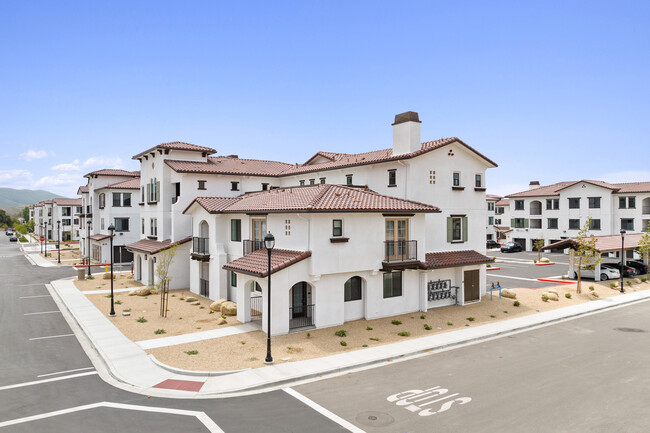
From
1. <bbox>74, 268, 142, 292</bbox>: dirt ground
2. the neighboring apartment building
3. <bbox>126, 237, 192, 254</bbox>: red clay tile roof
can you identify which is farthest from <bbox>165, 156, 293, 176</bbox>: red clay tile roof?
the neighboring apartment building

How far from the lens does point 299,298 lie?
22844 mm

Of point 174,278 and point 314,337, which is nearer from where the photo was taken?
point 314,337

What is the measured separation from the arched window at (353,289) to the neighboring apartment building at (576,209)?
49.1 metres

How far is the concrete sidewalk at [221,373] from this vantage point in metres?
13.5

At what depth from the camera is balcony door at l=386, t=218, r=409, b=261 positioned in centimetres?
2258

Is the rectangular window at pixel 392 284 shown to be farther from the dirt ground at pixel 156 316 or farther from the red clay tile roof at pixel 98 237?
the red clay tile roof at pixel 98 237

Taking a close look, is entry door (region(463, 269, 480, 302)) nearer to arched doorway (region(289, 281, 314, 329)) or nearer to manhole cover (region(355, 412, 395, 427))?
arched doorway (region(289, 281, 314, 329))

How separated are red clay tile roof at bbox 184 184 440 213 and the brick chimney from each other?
14.0 ft

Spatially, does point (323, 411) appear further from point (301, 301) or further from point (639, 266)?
point (639, 266)

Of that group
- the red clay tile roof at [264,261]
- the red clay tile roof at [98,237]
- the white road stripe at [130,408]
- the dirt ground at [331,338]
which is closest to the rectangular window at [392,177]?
the dirt ground at [331,338]

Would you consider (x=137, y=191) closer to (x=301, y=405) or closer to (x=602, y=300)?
(x=301, y=405)

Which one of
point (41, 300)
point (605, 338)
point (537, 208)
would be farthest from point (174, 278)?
point (537, 208)

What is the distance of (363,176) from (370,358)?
49.6ft

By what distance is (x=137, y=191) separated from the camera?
4878 cm
